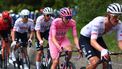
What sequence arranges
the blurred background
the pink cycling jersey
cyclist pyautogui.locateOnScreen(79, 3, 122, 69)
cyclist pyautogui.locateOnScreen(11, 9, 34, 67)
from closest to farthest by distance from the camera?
cyclist pyautogui.locateOnScreen(79, 3, 122, 69) → the pink cycling jersey → cyclist pyautogui.locateOnScreen(11, 9, 34, 67) → the blurred background

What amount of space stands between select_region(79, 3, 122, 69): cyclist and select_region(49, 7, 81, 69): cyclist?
0.83 meters

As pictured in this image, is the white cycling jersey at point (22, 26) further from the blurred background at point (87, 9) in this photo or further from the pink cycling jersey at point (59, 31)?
the blurred background at point (87, 9)

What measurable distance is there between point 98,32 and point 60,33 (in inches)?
86.9

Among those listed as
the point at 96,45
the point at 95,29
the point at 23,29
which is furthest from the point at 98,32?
the point at 23,29

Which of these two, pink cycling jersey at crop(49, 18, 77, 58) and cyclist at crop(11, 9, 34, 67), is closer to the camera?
pink cycling jersey at crop(49, 18, 77, 58)

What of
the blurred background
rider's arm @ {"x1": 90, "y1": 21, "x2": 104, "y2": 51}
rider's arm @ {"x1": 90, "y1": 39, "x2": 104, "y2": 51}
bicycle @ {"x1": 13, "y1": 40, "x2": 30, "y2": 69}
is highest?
the blurred background

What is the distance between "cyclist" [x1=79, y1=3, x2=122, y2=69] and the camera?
804cm

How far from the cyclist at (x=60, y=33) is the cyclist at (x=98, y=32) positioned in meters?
0.83

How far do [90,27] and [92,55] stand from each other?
0.55 metres

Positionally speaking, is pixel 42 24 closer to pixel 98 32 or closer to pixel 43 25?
pixel 43 25

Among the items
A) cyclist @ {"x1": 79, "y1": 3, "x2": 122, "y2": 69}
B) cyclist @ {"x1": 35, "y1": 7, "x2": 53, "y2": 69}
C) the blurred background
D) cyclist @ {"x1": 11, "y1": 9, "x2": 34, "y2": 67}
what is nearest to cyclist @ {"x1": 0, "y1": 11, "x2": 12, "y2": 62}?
cyclist @ {"x1": 11, "y1": 9, "x2": 34, "y2": 67}

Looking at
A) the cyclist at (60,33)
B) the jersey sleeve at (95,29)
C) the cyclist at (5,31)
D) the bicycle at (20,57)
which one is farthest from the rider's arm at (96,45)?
the cyclist at (5,31)

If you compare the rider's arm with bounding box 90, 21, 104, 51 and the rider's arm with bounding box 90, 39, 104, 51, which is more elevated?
the rider's arm with bounding box 90, 21, 104, 51

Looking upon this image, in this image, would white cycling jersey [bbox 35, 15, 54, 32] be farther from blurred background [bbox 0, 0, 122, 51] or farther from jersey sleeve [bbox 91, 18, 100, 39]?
jersey sleeve [bbox 91, 18, 100, 39]
